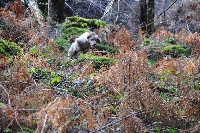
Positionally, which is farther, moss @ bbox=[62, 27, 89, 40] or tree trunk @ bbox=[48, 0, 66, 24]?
tree trunk @ bbox=[48, 0, 66, 24]

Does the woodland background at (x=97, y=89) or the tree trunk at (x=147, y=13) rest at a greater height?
the tree trunk at (x=147, y=13)

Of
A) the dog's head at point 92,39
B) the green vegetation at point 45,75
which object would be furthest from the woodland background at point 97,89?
the dog's head at point 92,39

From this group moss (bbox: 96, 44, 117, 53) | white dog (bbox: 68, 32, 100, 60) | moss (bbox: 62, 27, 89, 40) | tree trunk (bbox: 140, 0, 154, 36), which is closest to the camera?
white dog (bbox: 68, 32, 100, 60)

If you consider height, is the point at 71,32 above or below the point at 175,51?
above

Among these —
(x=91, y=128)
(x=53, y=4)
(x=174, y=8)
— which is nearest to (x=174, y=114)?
(x=91, y=128)

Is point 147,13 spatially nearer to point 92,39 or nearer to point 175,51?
point 175,51

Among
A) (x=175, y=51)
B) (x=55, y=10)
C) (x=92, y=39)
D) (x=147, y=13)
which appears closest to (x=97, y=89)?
(x=92, y=39)

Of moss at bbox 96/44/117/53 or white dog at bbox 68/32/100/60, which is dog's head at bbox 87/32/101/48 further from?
moss at bbox 96/44/117/53

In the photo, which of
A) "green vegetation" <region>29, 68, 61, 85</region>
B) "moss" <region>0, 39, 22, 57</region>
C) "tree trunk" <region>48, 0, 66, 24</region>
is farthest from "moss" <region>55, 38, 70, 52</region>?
"green vegetation" <region>29, 68, 61, 85</region>

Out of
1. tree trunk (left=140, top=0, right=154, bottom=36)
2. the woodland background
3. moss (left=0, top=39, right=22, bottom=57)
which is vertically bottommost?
the woodland background

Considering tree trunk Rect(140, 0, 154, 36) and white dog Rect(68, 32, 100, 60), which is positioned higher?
tree trunk Rect(140, 0, 154, 36)

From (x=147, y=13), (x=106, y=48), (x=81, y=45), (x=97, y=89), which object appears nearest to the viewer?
(x=97, y=89)

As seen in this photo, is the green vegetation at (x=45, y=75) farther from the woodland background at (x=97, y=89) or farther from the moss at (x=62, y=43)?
the moss at (x=62, y=43)

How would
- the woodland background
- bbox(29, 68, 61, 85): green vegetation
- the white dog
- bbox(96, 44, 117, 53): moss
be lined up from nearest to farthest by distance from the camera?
the woodland background, bbox(29, 68, 61, 85): green vegetation, the white dog, bbox(96, 44, 117, 53): moss
